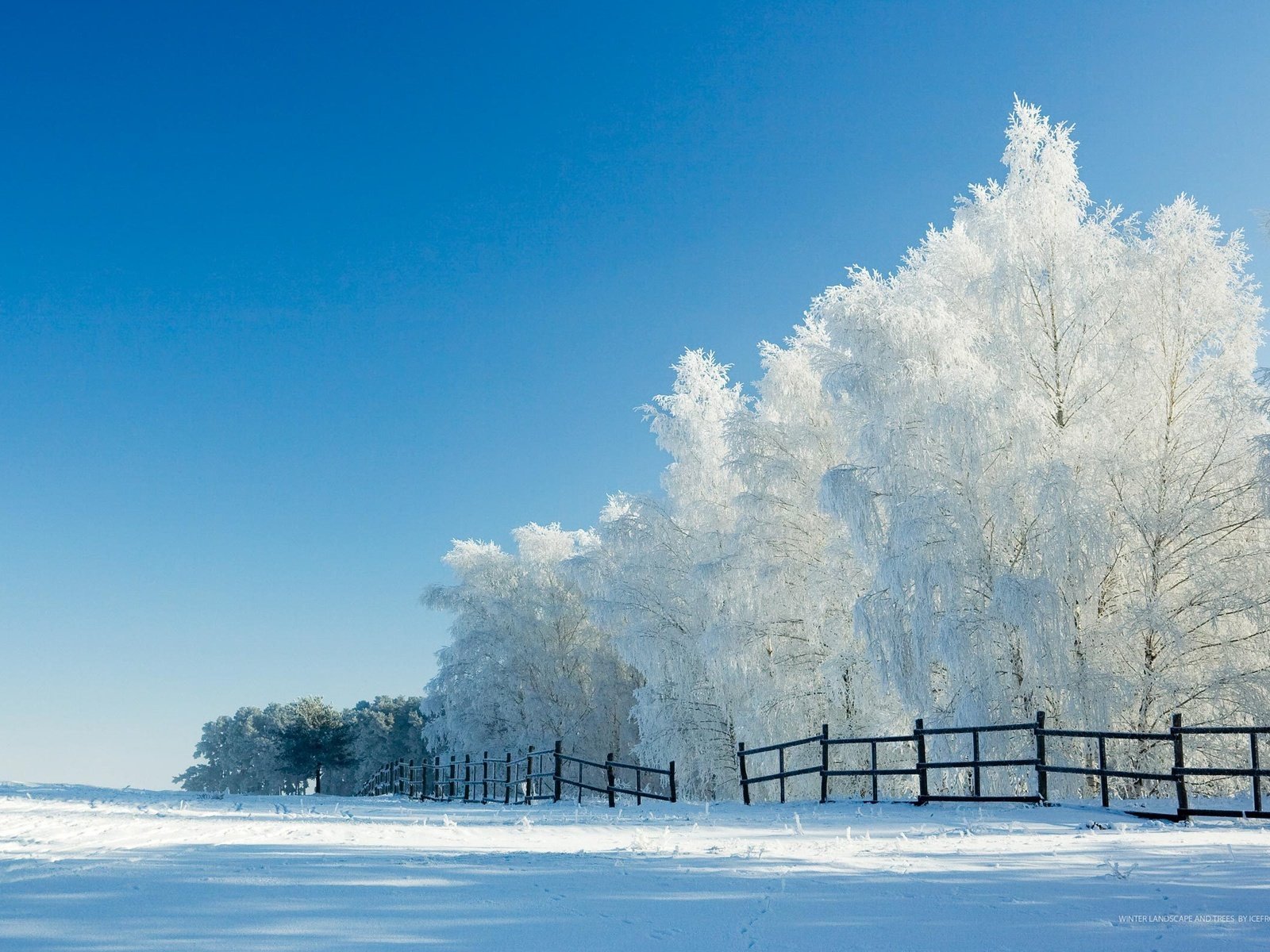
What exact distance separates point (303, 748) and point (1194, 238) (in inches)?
2405

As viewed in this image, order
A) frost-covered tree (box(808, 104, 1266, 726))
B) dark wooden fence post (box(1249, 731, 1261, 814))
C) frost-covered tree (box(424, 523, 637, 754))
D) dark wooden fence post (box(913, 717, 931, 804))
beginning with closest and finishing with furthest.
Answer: dark wooden fence post (box(1249, 731, 1261, 814)), dark wooden fence post (box(913, 717, 931, 804)), frost-covered tree (box(808, 104, 1266, 726)), frost-covered tree (box(424, 523, 637, 754))

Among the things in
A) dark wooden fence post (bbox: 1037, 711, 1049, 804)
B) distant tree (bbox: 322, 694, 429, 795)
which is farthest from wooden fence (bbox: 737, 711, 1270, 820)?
distant tree (bbox: 322, 694, 429, 795)

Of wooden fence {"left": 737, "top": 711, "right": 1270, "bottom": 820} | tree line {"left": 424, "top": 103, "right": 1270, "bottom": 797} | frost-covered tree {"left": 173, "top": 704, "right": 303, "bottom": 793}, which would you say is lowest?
frost-covered tree {"left": 173, "top": 704, "right": 303, "bottom": 793}

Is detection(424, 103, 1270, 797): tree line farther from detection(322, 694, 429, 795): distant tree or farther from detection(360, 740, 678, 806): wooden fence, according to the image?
detection(322, 694, 429, 795): distant tree

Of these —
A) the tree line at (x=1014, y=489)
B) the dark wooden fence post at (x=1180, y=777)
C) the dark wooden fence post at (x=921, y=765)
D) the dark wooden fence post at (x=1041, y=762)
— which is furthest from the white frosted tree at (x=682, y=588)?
the dark wooden fence post at (x=1180, y=777)

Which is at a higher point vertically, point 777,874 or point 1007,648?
point 1007,648

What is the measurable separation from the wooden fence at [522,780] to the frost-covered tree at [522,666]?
54.9 inches

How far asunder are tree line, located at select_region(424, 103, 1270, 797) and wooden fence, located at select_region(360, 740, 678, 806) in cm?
361

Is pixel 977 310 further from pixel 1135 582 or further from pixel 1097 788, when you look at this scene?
pixel 1097 788

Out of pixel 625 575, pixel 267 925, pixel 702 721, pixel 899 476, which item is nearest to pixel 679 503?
pixel 625 575

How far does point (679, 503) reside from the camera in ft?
80.8

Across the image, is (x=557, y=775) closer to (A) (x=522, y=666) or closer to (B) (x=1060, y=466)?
(B) (x=1060, y=466)

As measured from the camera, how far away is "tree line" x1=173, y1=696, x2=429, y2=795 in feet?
206

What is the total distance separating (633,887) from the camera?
543 centimetres
